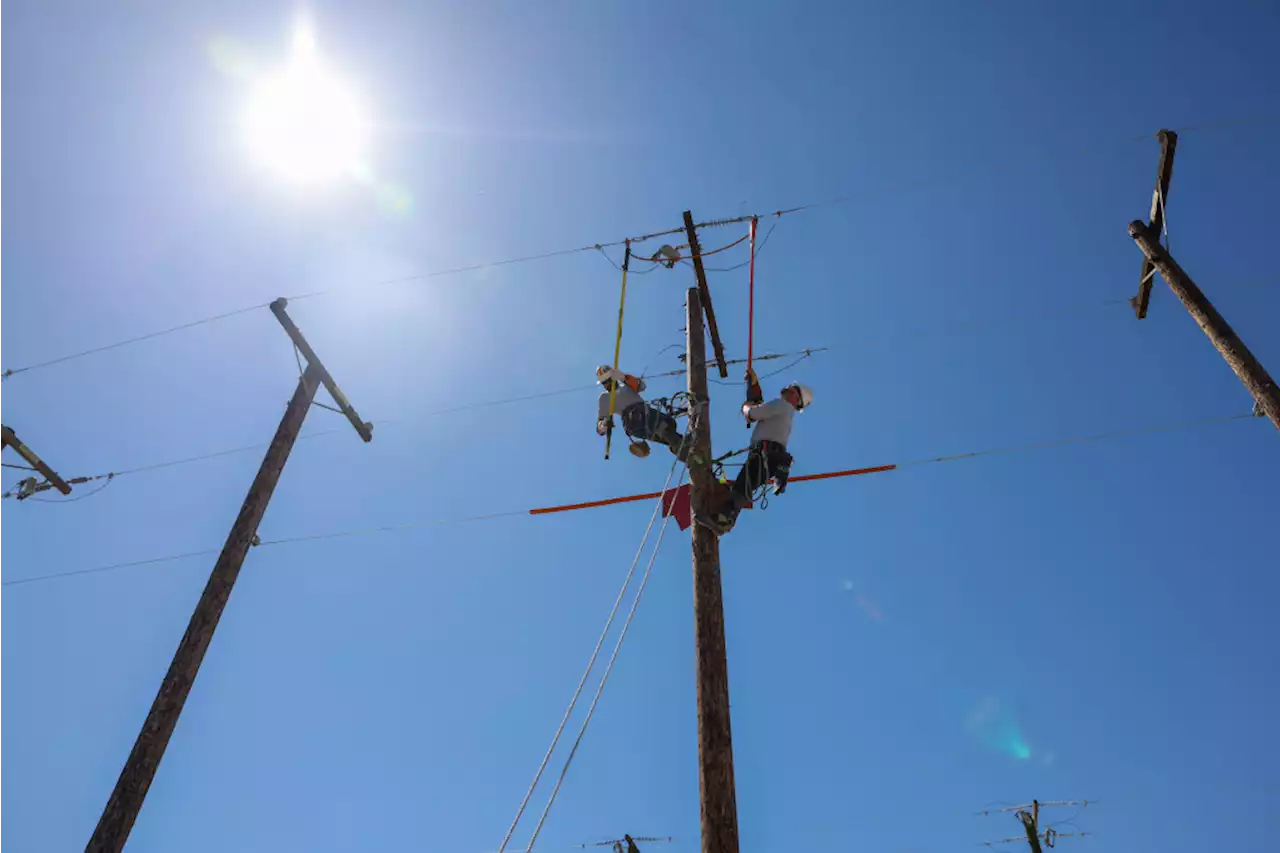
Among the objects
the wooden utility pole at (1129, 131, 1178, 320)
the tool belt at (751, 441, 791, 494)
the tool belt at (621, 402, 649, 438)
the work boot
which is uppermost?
the wooden utility pole at (1129, 131, 1178, 320)

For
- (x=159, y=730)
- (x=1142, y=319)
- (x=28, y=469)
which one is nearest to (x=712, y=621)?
(x=159, y=730)

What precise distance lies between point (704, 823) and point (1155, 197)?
27.6 ft

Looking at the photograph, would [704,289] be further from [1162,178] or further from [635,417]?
[1162,178]

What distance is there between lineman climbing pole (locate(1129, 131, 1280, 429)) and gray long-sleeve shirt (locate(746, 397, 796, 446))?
13.5 feet

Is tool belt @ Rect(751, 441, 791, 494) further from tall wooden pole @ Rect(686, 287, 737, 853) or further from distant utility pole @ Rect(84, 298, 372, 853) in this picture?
distant utility pole @ Rect(84, 298, 372, 853)

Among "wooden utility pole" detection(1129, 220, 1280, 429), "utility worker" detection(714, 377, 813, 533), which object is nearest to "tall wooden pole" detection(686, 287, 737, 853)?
"utility worker" detection(714, 377, 813, 533)

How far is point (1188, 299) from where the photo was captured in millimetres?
7684

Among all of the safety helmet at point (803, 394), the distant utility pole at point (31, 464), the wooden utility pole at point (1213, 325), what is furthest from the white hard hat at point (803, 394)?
the distant utility pole at point (31, 464)

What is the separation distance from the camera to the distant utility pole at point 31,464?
42.3 feet

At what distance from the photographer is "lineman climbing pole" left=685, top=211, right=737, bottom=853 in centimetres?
418

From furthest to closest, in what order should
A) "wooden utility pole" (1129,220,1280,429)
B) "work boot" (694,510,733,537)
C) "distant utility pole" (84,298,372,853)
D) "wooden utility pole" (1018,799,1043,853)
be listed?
1. "wooden utility pole" (1018,799,1043,853)
2. "wooden utility pole" (1129,220,1280,429)
3. "distant utility pole" (84,298,372,853)
4. "work boot" (694,510,733,537)

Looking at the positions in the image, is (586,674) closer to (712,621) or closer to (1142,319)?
(712,621)

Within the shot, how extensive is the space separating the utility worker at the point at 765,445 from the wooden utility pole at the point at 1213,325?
388 centimetres

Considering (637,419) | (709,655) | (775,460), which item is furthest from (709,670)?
(637,419)
